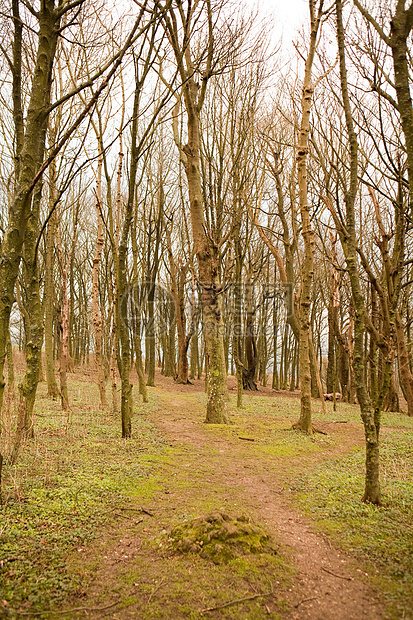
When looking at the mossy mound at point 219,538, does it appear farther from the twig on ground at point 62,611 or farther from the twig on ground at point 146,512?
the twig on ground at point 62,611

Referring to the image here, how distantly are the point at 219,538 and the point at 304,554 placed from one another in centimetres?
67

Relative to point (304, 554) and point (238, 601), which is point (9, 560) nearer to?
point (238, 601)

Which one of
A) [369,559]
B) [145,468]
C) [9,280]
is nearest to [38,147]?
[9,280]

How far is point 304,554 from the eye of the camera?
2.92m

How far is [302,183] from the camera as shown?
770cm

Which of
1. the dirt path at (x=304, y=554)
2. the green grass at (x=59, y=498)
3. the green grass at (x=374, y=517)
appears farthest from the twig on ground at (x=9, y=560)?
the green grass at (x=374, y=517)

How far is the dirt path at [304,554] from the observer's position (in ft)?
7.43

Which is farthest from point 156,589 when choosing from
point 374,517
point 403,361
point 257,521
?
point 403,361

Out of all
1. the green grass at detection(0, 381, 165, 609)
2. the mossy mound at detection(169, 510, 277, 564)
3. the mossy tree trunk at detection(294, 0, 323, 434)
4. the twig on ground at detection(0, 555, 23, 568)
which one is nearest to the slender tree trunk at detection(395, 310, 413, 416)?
the mossy tree trunk at detection(294, 0, 323, 434)

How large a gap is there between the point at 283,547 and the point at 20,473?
2.53 m

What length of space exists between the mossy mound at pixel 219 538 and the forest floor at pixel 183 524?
5cm

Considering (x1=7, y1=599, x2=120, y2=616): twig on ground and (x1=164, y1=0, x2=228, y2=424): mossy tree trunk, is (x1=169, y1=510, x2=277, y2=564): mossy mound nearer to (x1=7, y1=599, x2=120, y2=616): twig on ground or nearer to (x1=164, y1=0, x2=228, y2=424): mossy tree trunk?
(x1=7, y1=599, x2=120, y2=616): twig on ground

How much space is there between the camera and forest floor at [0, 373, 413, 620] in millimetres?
2244

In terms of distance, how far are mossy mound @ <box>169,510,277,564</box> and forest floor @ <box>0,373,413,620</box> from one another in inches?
1.8
